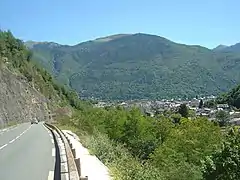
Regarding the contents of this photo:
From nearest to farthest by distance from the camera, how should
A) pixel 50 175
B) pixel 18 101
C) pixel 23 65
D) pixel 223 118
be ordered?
pixel 50 175 < pixel 18 101 < pixel 23 65 < pixel 223 118

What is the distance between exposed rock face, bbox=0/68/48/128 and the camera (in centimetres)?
6031

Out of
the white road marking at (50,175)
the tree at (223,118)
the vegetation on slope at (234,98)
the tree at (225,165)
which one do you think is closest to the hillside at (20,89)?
the tree at (225,165)

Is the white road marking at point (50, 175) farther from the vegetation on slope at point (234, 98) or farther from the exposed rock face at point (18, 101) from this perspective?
the vegetation on slope at point (234, 98)

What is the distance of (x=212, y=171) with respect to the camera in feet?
68.4

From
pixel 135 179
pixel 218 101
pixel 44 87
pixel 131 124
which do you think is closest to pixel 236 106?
pixel 218 101

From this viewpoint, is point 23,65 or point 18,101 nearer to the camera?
point 18,101

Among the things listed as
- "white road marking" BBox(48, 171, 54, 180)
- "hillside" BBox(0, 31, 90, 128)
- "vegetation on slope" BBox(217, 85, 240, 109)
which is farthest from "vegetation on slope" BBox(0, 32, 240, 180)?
"vegetation on slope" BBox(217, 85, 240, 109)

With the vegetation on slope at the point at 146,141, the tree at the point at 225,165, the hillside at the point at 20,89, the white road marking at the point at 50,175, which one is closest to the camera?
the white road marking at the point at 50,175

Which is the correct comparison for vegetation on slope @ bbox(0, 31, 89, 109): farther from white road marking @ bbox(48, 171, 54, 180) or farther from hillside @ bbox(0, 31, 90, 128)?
white road marking @ bbox(48, 171, 54, 180)

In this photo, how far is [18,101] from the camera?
225 feet

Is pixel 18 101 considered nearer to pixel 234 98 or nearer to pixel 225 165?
pixel 225 165

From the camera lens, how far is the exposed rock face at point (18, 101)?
198 feet

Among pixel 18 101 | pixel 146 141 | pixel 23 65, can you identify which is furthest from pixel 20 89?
Answer: pixel 146 141

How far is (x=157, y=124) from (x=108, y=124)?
7635 mm
